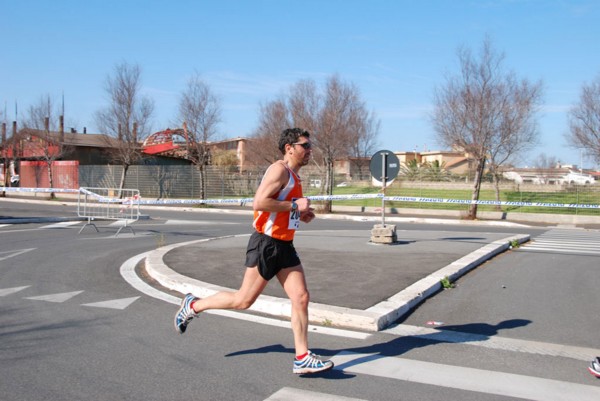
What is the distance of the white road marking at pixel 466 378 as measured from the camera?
4.06 m

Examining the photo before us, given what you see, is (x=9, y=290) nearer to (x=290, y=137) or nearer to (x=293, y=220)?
(x=293, y=220)

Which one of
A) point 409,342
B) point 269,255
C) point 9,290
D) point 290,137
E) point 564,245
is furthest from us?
point 564,245

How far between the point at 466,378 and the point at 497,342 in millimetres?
1125

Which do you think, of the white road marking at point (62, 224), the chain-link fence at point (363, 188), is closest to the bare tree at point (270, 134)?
the chain-link fence at point (363, 188)

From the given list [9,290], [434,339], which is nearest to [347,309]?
[434,339]

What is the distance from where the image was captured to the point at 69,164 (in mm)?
43312

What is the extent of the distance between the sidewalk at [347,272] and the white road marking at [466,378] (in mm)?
939

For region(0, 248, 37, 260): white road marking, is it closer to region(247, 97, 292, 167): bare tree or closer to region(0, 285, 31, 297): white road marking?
region(0, 285, 31, 297): white road marking

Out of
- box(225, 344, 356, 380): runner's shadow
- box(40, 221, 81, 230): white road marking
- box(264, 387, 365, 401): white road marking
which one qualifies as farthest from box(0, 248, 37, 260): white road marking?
box(264, 387, 365, 401): white road marking

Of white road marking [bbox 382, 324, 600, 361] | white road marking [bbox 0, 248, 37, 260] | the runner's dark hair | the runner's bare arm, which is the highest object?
the runner's dark hair

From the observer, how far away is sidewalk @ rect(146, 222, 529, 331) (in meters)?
6.07

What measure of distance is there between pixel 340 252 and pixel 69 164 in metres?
37.8

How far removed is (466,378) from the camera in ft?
14.3

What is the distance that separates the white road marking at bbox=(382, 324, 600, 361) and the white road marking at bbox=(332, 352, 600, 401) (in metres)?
0.74
